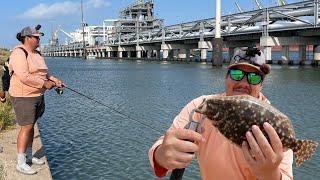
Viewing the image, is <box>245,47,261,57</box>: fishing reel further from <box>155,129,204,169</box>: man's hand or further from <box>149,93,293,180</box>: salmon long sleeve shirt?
<box>155,129,204,169</box>: man's hand

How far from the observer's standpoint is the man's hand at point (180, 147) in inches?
90.8

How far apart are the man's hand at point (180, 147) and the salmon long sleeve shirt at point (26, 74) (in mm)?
5152

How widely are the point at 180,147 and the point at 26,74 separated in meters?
5.30

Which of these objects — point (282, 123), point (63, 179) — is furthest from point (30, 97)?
point (282, 123)

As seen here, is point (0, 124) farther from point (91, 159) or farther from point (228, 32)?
point (228, 32)

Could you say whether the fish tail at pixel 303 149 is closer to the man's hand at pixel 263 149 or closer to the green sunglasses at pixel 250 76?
the man's hand at pixel 263 149

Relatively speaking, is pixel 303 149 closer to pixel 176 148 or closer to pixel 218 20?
pixel 176 148

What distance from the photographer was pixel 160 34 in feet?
332

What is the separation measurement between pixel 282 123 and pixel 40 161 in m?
6.53

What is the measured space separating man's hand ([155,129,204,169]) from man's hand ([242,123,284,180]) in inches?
9.9

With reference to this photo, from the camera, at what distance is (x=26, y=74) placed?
715 centimetres

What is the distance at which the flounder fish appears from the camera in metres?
2.34

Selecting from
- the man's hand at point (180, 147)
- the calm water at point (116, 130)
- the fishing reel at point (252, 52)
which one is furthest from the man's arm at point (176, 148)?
the calm water at point (116, 130)

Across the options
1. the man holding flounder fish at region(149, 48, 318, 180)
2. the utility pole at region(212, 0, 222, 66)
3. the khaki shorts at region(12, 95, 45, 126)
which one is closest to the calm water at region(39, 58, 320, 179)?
the khaki shorts at region(12, 95, 45, 126)
